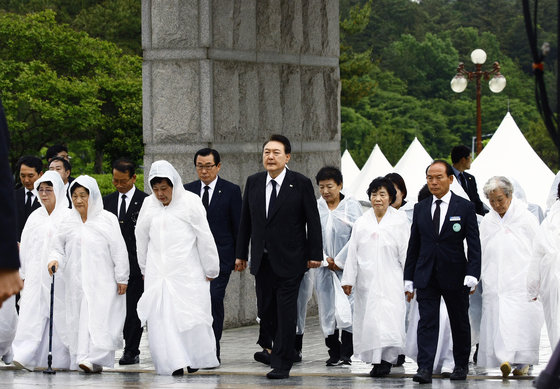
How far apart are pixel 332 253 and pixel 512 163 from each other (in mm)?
18766

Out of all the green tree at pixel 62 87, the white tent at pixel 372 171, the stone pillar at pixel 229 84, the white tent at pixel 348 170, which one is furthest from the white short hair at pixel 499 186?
the white tent at pixel 348 170

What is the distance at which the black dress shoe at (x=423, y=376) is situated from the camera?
10.3 m

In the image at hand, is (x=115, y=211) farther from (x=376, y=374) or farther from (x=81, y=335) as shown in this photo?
(x=376, y=374)

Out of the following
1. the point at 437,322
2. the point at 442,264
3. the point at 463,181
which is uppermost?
the point at 463,181

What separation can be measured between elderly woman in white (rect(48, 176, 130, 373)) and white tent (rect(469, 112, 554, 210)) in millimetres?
18448

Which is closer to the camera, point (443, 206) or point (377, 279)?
point (443, 206)

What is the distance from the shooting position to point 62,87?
4066 centimetres

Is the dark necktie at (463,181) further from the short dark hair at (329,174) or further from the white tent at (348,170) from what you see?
the white tent at (348,170)

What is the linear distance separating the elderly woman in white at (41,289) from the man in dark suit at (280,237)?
180 centimetres

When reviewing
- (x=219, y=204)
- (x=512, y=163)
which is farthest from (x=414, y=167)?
(x=219, y=204)

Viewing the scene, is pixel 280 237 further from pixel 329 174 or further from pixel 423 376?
pixel 423 376

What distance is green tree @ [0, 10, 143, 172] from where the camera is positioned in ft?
134

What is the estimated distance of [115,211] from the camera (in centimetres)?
1236

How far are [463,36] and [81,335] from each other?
298ft
